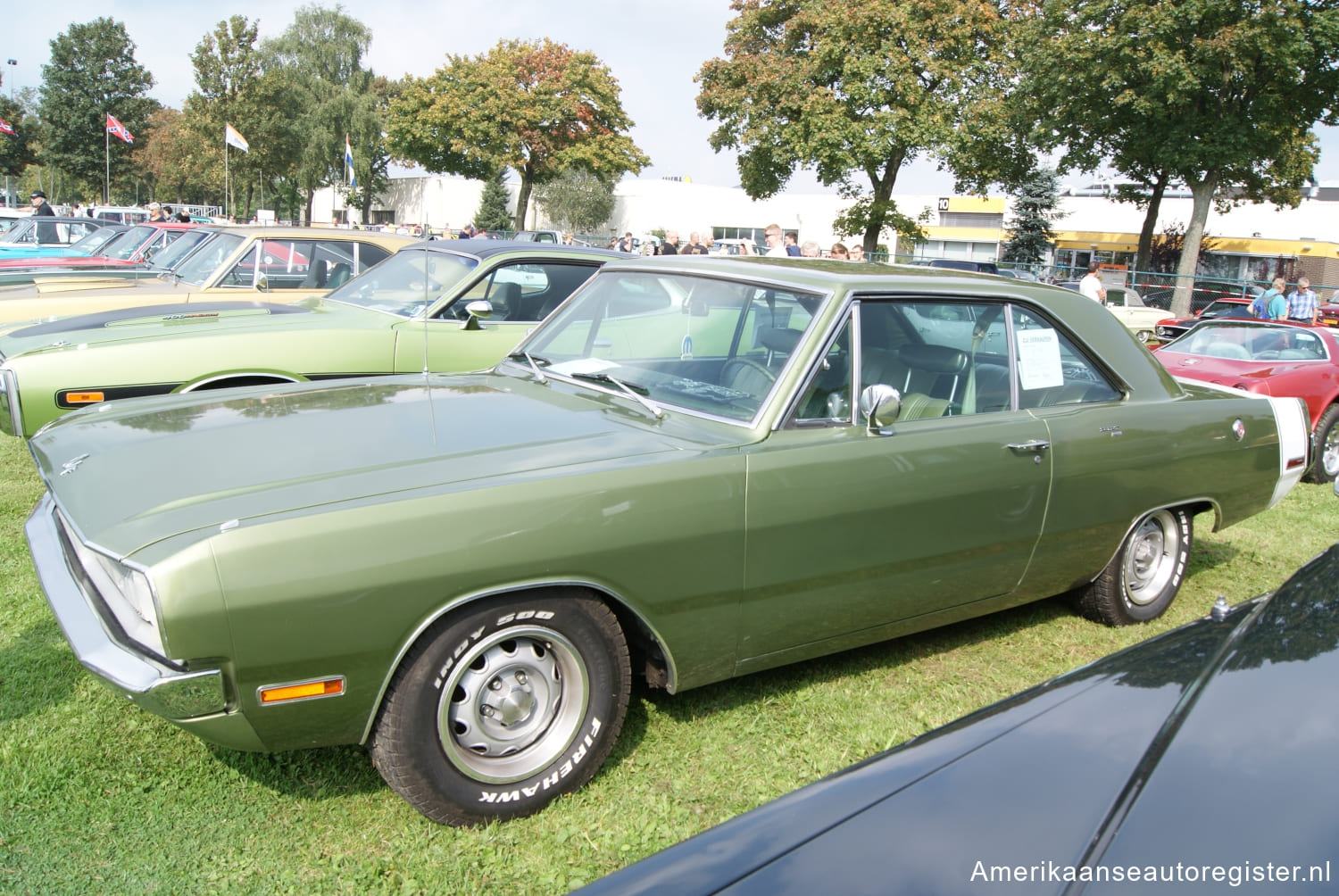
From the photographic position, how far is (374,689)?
2.40 meters

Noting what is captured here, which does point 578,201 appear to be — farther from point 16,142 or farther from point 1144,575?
point 1144,575

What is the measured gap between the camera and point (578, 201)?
164 feet

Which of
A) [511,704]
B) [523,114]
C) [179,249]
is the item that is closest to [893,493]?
[511,704]

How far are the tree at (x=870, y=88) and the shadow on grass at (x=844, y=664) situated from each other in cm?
2822

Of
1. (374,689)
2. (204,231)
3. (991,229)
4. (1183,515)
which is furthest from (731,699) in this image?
(991,229)

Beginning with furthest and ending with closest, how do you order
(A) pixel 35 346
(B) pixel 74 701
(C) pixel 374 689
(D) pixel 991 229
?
(D) pixel 991 229, (A) pixel 35 346, (B) pixel 74 701, (C) pixel 374 689

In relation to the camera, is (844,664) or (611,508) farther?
(844,664)

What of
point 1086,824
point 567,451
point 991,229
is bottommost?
point 1086,824

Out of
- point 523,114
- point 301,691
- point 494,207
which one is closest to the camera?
point 301,691

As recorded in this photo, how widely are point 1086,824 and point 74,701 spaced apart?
10.5 feet

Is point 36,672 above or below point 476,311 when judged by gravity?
below

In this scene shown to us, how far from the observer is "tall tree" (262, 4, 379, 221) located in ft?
172

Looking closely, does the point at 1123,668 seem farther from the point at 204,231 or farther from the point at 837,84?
the point at 837,84

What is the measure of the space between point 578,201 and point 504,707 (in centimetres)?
4947
